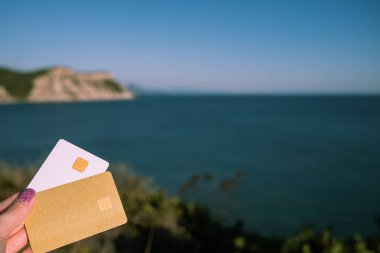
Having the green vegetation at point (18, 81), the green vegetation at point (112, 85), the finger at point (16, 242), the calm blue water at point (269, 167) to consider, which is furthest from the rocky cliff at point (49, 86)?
the finger at point (16, 242)

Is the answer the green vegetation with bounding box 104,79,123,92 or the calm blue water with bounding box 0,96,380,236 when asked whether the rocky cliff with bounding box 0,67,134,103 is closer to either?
the green vegetation with bounding box 104,79,123,92

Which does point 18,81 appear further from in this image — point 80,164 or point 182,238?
point 80,164

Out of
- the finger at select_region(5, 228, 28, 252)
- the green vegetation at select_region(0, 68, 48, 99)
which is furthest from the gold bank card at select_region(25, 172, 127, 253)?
the green vegetation at select_region(0, 68, 48, 99)

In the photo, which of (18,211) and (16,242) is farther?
(16,242)

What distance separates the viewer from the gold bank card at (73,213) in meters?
1.54

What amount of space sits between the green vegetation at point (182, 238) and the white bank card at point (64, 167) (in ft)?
8.05

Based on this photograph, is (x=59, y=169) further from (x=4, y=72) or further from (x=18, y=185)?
(x=4, y=72)

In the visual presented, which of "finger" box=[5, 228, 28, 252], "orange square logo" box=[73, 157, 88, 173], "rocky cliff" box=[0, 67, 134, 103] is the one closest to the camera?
"orange square logo" box=[73, 157, 88, 173]

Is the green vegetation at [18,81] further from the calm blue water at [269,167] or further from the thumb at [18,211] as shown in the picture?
the thumb at [18,211]

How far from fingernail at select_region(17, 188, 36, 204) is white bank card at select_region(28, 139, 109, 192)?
Answer: 3 cm

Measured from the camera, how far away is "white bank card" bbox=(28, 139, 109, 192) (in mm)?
1606

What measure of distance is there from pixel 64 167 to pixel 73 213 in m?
0.27

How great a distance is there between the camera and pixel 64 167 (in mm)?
1640

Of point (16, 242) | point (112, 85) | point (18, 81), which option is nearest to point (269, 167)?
point (16, 242)
